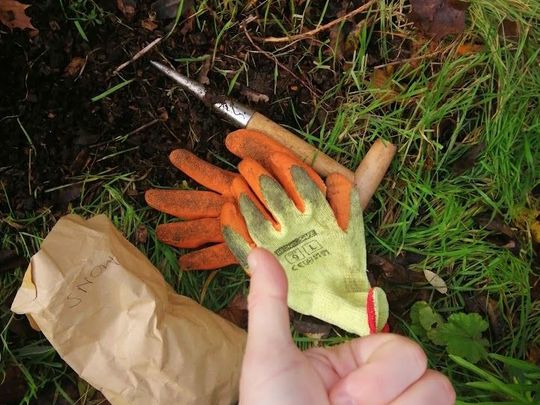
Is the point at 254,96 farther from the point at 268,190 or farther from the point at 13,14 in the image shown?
the point at 13,14

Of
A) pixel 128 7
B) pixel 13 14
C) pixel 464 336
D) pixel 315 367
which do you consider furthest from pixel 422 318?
pixel 13 14

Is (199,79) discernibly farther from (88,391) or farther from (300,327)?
(88,391)

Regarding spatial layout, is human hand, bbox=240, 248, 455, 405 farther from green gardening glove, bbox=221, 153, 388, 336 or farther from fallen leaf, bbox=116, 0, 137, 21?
fallen leaf, bbox=116, 0, 137, 21

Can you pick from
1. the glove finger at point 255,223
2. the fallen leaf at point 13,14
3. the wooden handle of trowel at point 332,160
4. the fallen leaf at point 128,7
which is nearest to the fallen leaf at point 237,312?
the glove finger at point 255,223

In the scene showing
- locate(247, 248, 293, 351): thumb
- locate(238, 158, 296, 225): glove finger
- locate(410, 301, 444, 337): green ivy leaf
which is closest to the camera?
locate(247, 248, 293, 351): thumb

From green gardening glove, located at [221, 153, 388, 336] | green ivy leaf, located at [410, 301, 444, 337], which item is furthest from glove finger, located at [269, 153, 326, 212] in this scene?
green ivy leaf, located at [410, 301, 444, 337]

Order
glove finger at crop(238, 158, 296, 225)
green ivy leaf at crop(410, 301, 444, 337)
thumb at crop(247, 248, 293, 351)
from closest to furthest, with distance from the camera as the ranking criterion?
thumb at crop(247, 248, 293, 351) → glove finger at crop(238, 158, 296, 225) → green ivy leaf at crop(410, 301, 444, 337)

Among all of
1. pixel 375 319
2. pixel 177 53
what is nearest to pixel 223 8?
pixel 177 53
